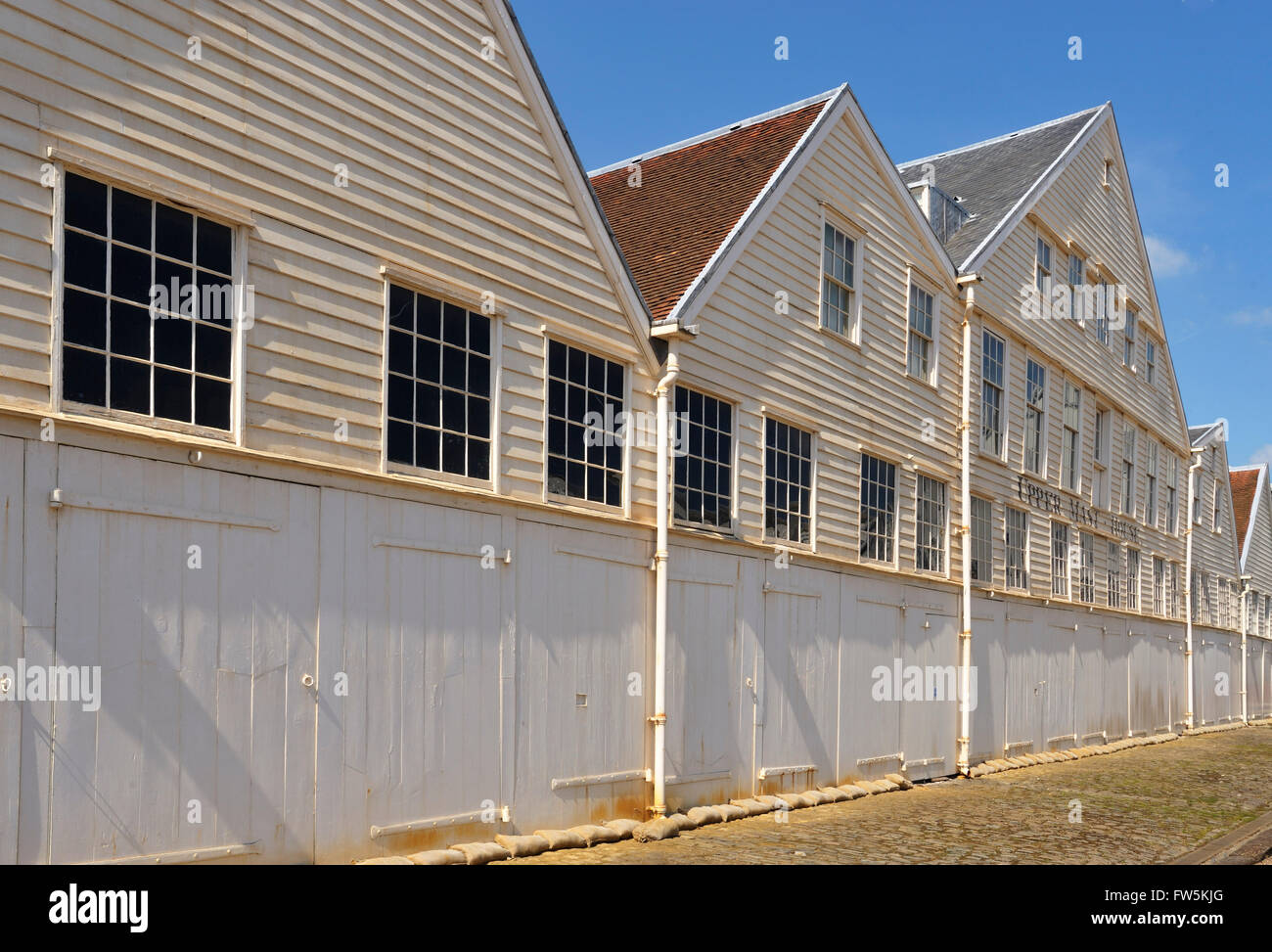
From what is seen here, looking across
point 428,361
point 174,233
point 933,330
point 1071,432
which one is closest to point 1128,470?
point 1071,432

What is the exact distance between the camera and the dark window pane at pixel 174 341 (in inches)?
322

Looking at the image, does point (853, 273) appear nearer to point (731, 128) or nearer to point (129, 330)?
point (731, 128)

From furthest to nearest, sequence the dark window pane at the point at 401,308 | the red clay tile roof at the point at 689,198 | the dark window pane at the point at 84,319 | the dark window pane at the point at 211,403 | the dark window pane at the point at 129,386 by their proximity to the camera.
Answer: the red clay tile roof at the point at 689,198 < the dark window pane at the point at 401,308 < the dark window pane at the point at 211,403 < the dark window pane at the point at 129,386 < the dark window pane at the point at 84,319

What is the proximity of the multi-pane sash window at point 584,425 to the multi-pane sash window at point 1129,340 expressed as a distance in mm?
20701

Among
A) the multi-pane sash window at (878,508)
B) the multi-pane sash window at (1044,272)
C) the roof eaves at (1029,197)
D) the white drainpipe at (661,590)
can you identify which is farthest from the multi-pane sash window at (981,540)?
the white drainpipe at (661,590)

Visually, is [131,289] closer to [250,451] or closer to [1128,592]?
[250,451]

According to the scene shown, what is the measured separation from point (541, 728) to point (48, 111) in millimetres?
6462

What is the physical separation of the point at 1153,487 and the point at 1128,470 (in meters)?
2.44

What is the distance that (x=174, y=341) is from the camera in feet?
27.1

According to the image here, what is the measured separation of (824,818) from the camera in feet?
45.8

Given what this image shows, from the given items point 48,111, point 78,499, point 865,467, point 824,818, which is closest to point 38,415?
point 78,499

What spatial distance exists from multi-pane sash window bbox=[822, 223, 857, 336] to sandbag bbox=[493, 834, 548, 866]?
8.46 meters

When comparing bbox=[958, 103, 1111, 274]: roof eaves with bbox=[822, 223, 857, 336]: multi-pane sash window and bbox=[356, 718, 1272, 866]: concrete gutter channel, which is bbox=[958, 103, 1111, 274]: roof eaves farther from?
bbox=[356, 718, 1272, 866]: concrete gutter channel

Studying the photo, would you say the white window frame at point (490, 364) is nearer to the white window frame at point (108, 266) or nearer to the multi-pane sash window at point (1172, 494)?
the white window frame at point (108, 266)
